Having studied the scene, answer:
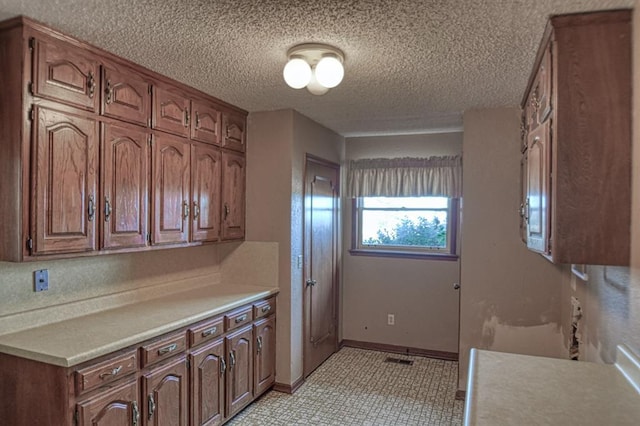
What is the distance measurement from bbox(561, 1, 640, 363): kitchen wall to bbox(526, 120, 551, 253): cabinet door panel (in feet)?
0.98

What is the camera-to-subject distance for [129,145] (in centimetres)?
253

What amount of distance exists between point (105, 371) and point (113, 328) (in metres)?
0.31

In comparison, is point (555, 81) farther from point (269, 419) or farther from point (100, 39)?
point (269, 419)

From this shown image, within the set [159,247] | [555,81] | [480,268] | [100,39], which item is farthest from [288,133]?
[555,81]

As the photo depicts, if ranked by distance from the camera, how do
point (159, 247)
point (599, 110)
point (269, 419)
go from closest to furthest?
point (599, 110) → point (159, 247) → point (269, 419)

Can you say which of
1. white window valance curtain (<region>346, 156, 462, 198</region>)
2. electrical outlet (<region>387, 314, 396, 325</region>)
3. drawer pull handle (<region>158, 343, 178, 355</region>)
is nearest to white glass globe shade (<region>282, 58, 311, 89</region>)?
drawer pull handle (<region>158, 343, 178, 355</region>)

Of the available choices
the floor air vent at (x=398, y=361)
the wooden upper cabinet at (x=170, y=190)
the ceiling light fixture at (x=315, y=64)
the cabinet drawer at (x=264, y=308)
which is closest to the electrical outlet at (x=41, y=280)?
the wooden upper cabinet at (x=170, y=190)

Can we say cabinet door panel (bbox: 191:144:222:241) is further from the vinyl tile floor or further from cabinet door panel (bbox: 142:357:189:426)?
the vinyl tile floor

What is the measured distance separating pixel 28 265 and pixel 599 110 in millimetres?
2890

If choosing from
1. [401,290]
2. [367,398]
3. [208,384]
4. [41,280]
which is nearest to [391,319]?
[401,290]

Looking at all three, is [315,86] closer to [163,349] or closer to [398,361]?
[163,349]

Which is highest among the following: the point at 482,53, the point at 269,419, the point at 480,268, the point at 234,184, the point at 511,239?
the point at 482,53

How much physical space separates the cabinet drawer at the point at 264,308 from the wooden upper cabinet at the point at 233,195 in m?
0.62

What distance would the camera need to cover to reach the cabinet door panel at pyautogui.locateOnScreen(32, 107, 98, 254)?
2.02 metres
